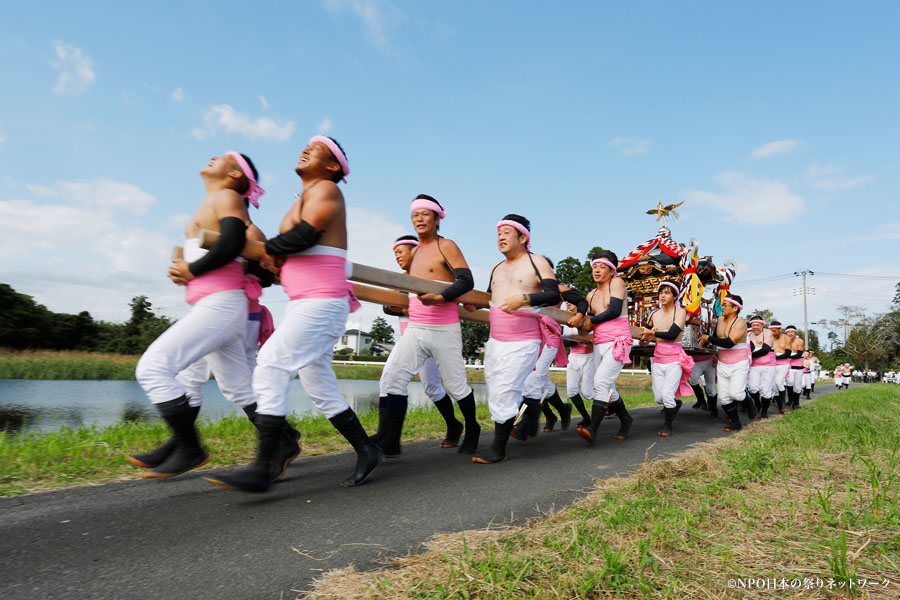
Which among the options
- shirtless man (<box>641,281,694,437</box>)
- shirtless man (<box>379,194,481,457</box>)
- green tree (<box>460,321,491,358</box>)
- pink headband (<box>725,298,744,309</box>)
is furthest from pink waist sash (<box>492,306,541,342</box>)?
green tree (<box>460,321,491,358</box>)

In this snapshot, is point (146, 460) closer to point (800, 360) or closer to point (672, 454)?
point (672, 454)

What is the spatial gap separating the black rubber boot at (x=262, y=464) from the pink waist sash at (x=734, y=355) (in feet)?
24.3

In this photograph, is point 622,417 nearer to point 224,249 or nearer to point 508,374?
point 508,374

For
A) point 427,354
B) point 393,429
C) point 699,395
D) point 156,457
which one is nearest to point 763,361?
point 699,395

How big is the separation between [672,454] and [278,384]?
12.7ft

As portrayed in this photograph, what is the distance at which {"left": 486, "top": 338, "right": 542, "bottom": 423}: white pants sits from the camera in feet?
14.6

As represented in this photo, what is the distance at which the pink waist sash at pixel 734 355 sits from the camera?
805cm

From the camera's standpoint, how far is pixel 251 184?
3.63 meters

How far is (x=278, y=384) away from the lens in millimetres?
3004

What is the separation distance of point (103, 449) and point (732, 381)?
26.8 feet

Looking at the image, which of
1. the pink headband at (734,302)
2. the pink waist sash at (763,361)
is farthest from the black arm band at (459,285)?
the pink waist sash at (763,361)

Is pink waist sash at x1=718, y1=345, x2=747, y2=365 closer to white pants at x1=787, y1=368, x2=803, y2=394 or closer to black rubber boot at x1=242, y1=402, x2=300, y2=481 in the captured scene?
white pants at x1=787, y1=368, x2=803, y2=394

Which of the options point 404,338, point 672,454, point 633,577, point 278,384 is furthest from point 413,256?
point 633,577

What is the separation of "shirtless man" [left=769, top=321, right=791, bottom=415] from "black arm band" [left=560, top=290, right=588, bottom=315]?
8.03 m
